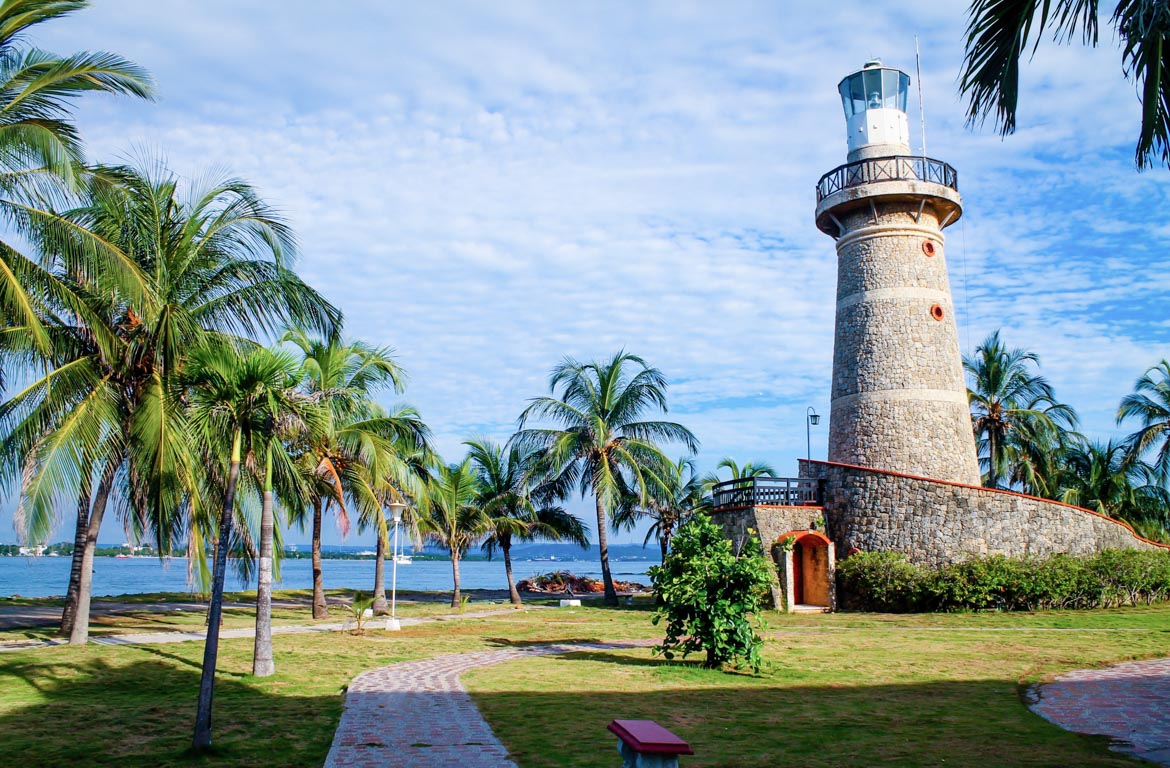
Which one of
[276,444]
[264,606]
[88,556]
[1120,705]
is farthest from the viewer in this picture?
[88,556]

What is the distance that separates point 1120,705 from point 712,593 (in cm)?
510

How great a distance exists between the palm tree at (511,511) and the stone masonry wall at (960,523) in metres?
11.1

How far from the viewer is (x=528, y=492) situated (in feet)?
96.3

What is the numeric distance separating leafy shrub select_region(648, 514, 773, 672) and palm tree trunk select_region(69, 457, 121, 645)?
358 inches

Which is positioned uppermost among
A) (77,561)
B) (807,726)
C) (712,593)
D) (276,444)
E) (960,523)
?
(276,444)

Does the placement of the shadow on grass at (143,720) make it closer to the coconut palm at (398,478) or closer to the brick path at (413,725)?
the brick path at (413,725)

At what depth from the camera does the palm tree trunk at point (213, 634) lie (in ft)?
25.0

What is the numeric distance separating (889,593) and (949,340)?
7.33 metres

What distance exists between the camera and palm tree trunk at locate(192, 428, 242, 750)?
7609 mm

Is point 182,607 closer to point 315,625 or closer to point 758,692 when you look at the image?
point 315,625

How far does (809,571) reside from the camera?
81.1 ft

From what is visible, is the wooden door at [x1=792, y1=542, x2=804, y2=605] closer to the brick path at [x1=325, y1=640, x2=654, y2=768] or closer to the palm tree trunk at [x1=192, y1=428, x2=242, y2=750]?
the brick path at [x1=325, y1=640, x2=654, y2=768]

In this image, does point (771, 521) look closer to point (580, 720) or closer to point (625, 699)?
point (625, 699)

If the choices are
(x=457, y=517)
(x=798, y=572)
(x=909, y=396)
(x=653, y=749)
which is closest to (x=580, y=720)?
(x=653, y=749)
